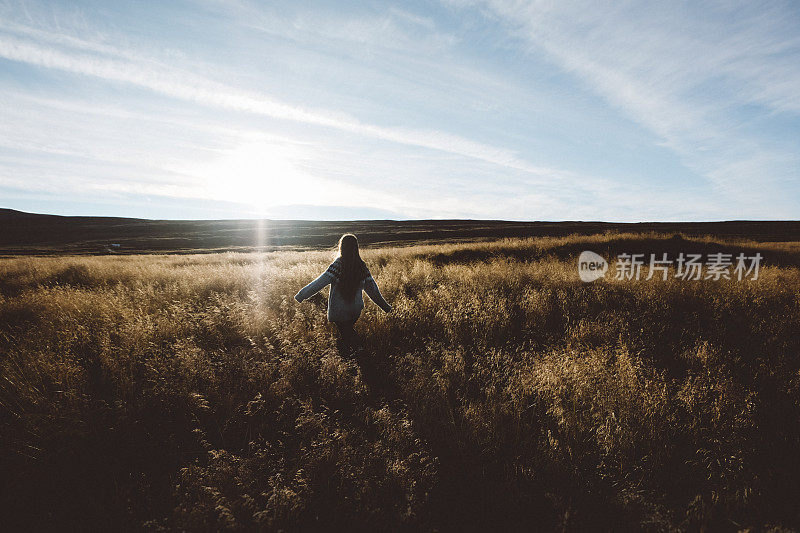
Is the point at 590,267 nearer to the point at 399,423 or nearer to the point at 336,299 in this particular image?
the point at 336,299

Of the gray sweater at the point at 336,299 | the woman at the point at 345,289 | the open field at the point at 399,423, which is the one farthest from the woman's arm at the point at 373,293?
the open field at the point at 399,423

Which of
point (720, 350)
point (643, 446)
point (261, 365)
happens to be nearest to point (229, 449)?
point (261, 365)

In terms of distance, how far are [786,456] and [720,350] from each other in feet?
6.75

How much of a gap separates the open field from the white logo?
3.21 metres

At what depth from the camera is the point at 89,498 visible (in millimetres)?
2492

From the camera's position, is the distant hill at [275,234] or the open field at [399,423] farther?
the distant hill at [275,234]

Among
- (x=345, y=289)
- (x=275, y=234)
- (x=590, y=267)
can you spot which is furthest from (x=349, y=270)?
(x=275, y=234)

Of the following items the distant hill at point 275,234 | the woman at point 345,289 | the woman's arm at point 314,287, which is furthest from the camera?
the distant hill at point 275,234

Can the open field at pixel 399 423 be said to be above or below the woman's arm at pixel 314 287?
below

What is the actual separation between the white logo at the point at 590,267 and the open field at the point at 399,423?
3205 mm

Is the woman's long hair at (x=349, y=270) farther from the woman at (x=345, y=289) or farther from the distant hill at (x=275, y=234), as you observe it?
the distant hill at (x=275, y=234)

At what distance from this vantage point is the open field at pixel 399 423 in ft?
8.09

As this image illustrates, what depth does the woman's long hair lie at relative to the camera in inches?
204

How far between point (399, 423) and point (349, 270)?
102 inches
